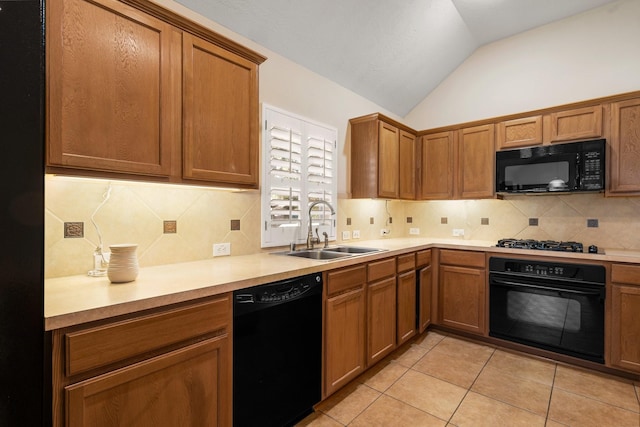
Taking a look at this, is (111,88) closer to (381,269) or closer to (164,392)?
(164,392)

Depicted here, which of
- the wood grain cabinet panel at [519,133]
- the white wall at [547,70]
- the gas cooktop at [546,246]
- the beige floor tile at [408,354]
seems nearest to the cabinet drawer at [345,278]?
the beige floor tile at [408,354]

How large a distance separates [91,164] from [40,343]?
712mm

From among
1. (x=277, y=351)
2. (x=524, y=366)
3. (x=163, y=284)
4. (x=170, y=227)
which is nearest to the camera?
(x=163, y=284)

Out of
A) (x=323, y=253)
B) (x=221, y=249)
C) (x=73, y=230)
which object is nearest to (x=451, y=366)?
(x=323, y=253)

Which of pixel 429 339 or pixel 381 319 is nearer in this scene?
pixel 381 319

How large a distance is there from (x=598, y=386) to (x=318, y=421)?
2.08 meters

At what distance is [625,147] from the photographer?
2.52 m

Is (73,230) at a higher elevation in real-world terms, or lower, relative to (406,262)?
higher

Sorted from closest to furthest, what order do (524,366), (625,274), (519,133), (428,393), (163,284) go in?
(163,284) → (428,393) → (625,274) → (524,366) → (519,133)

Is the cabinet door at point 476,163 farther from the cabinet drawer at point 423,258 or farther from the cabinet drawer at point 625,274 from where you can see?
the cabinet drawer at point 625,274

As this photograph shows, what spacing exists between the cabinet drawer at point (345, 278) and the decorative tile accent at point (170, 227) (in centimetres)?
99

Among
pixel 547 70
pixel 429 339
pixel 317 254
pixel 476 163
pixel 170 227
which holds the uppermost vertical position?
pixel 547 70

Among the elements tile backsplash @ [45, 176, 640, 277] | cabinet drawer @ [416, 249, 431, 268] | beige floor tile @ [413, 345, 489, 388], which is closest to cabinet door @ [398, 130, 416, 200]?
tile backsplash @ [45, 176, 640, 277]

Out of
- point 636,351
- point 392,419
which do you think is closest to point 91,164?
point 392,419
